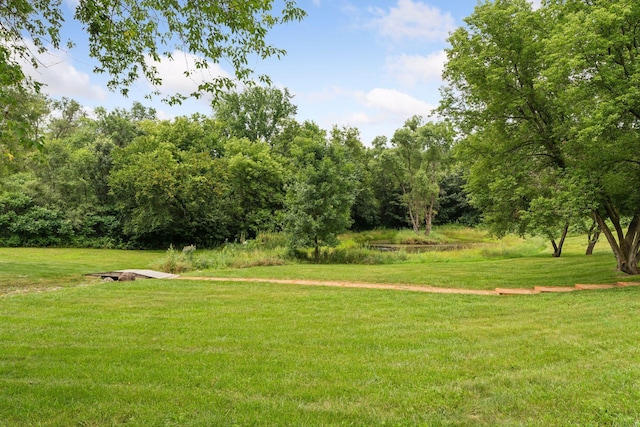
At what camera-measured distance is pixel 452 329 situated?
6.16 metres

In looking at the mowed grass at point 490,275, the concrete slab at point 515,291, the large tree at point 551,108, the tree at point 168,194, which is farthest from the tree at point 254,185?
the concrete slab at point 515,291

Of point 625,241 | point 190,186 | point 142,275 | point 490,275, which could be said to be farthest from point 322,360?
point 190,186

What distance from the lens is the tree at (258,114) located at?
42100 mm

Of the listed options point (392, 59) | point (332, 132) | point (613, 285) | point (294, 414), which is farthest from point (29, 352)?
point (332, 132)

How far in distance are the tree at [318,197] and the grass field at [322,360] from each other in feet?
34.9

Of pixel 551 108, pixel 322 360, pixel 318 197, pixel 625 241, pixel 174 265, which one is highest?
pixel 551 108

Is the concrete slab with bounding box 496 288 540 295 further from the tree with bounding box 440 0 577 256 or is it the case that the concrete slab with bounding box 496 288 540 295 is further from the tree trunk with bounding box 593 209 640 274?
the tree trunk with bounding box 593 209 640 274

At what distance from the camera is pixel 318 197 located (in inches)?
786

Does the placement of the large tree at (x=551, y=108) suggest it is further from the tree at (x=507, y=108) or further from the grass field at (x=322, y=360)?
the grass field at (x=322, y=360)

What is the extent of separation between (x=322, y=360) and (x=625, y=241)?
1205cm

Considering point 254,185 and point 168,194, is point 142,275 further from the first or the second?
point 254,185

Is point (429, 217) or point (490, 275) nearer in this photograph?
point (490, 275)

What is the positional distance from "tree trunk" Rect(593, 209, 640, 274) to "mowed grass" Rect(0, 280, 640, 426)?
12.8 ft

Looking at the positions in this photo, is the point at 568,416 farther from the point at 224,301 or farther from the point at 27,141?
the point at 224,301
